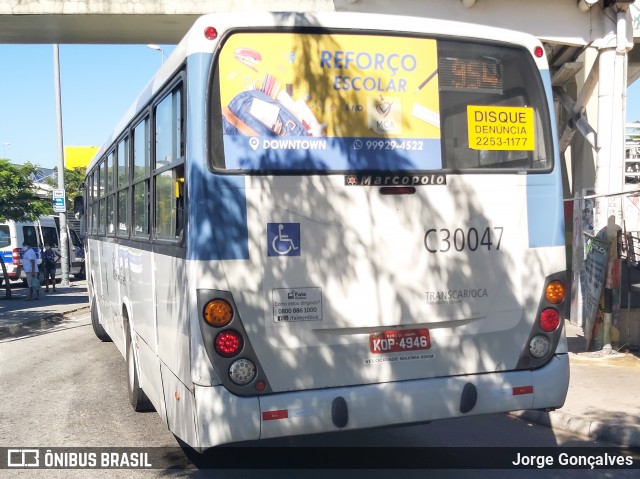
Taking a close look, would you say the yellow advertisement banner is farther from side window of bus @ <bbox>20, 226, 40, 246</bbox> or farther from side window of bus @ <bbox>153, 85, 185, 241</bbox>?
side window of bus @ <bbox>20, 226, 40, 246</bbox>

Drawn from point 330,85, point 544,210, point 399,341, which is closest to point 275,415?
point 399,341

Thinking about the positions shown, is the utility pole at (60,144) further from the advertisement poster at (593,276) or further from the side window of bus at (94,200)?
the advertisement poster at (593,276)

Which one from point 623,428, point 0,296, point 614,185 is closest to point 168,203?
Answer: point 623,428

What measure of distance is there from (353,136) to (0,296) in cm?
2009

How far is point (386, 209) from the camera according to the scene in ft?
16.3

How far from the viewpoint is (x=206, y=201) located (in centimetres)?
458

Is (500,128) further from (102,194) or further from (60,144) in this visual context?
(60,144)

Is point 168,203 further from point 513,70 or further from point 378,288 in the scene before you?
point 513,70

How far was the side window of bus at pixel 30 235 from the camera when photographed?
27.2 metres

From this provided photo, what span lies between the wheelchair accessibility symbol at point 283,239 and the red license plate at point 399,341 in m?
0.80

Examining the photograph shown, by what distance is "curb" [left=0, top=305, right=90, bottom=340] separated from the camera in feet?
46.5

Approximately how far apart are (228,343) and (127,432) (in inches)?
116

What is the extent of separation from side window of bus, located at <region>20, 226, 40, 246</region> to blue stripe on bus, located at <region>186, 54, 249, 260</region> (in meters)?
24.3

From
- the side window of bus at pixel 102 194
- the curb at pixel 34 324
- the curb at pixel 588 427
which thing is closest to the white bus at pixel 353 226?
the curb at pixel 588 427
